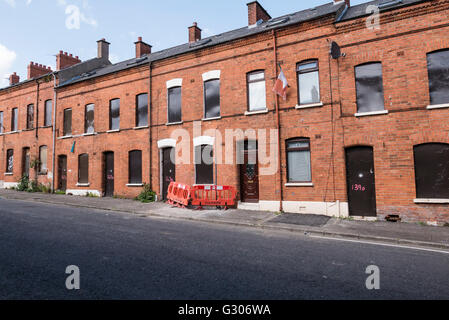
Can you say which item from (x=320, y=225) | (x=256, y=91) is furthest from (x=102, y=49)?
(x=320, y=225)

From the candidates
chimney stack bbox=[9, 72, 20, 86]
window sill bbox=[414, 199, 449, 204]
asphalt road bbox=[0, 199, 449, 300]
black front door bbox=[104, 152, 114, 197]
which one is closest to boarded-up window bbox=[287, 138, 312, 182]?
window sill bbox=[414, 199, 449, 204]

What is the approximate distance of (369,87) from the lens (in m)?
10.8

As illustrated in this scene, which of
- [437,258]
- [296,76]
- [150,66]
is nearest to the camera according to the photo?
[437,258]

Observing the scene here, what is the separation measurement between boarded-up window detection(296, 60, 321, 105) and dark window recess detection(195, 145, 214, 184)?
5120 millimetres

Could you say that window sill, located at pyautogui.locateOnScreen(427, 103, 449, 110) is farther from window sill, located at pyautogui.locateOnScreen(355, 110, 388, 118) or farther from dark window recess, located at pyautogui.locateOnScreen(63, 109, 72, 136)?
dark window recess, located at pyautogui.locateOnScreen(63, 109, 72, 136)

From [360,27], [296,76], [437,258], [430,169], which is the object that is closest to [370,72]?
[360,27]

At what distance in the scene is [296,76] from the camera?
12031mm

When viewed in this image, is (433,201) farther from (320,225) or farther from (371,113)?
(320,225)

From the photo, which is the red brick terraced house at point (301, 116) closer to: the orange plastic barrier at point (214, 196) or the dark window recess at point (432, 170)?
the dark window recess at point (432, 170)

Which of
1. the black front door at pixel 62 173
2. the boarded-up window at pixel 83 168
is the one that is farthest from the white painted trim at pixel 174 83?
the black front door at pixel 62 173

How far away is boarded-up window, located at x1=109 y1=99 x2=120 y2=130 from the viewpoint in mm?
17469
